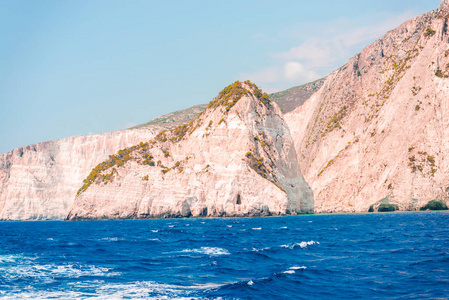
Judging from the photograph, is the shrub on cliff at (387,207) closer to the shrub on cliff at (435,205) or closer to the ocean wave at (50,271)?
the shrub on cliff at (435,205)

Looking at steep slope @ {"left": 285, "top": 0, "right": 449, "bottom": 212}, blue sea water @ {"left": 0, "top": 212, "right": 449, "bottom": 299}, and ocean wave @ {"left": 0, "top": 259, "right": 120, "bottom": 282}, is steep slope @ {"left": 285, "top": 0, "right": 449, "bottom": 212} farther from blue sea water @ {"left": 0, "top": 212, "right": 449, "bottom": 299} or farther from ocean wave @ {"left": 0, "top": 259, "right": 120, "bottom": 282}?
ocean wave @ {"left": 0, "top": 259, "right": 120, "bottom": 282}

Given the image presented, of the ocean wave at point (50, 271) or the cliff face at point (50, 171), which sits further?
the cliff face at point (50, 171)

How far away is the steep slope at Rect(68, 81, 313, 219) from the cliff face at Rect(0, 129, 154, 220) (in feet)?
139

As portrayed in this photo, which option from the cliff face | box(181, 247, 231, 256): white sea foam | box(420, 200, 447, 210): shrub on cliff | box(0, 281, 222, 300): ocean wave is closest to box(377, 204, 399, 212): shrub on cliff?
box(420, 200, 447, 210): shrub on cliff

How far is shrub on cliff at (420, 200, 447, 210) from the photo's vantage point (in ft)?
292

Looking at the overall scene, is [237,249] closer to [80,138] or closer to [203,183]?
[203,183]

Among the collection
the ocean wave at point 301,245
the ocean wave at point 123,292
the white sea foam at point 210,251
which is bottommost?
the white sea foam at point 210,251

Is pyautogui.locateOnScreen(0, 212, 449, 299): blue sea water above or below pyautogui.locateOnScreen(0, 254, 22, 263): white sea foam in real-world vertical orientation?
above

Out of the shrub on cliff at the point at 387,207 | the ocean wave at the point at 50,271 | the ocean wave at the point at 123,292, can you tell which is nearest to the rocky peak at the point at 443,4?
the shrub on cliff at the point at 387,207

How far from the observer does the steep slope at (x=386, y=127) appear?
94.3 metres

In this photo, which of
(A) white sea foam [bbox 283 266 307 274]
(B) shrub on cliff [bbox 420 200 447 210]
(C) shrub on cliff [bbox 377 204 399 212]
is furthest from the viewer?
(C) shrub on cliff [bbox 377 204 399 212]

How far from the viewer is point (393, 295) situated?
18312 millimetres

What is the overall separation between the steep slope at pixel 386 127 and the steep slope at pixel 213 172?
1661cm

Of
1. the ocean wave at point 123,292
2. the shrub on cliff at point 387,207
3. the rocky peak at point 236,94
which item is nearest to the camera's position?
the ocean wave at point 123,292
